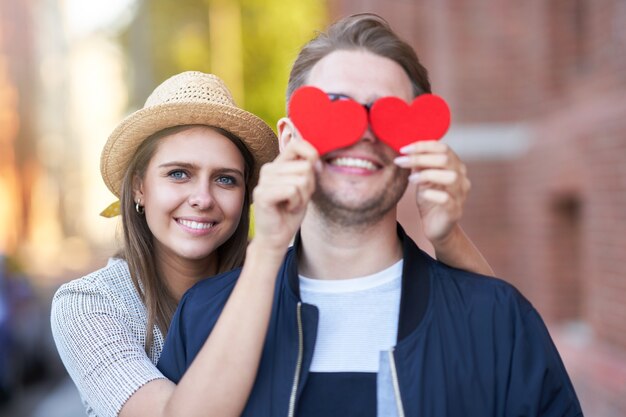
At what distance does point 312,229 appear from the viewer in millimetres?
2365

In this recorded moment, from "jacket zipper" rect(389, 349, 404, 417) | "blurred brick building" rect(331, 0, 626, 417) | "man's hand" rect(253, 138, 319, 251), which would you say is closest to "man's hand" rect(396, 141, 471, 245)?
"man's hand" rect(253, 138, 319, 251)

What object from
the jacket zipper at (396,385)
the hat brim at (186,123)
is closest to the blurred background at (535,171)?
the hat brim at (186,123)

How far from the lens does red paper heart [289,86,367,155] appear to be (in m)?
2.16

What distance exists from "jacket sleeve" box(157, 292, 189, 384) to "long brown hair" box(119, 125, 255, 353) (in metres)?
0.50

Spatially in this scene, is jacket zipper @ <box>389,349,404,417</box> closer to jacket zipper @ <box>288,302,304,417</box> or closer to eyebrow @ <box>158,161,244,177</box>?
jacket zipper @ <box>288,302,304,417</box>

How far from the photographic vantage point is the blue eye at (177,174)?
3035mm

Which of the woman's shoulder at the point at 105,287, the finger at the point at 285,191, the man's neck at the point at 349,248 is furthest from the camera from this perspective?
the woman's shoulder at the point at 105,287

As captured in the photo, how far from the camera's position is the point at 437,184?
217cm

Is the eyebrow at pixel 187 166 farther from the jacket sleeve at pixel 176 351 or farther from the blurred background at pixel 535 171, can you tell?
the jacket sleeve at pixel 176 351

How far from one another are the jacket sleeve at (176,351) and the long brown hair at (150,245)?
50cm

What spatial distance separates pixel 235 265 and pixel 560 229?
14.7 ft

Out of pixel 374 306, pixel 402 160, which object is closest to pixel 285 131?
pixel 402 160

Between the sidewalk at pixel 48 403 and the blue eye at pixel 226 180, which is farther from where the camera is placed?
the sidewalk at pixel 48 403

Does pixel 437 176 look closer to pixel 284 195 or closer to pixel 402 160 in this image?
pixel 402 160
